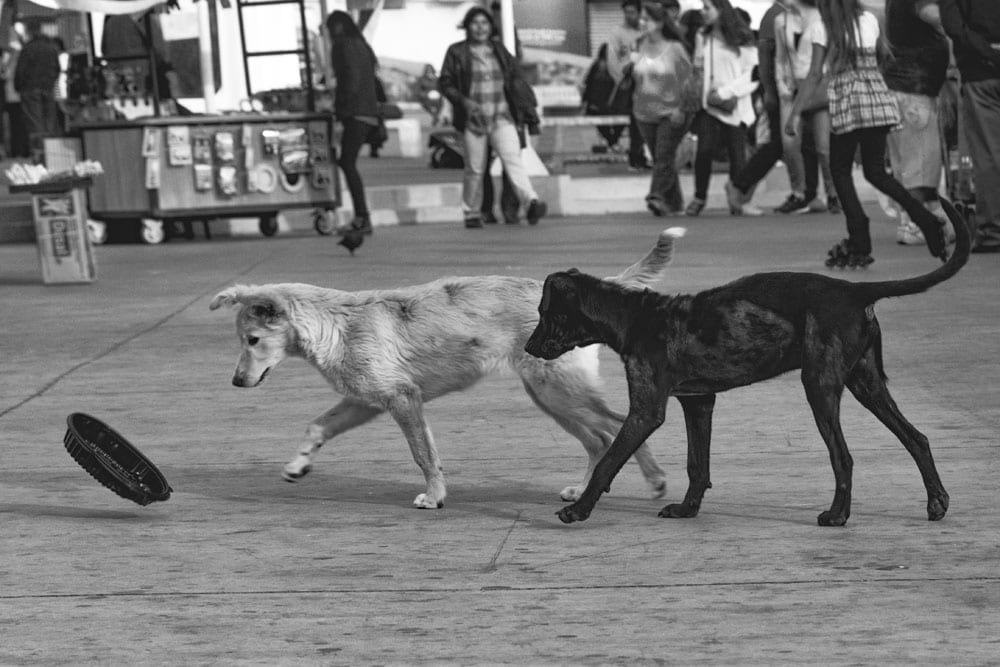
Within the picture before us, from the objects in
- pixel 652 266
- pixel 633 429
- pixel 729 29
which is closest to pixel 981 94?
pixel 729 29

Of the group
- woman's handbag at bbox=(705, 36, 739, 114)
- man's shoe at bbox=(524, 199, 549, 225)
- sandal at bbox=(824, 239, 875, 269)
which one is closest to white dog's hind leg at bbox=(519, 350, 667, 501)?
sandal at bbox=(824, 239, 875, 269)

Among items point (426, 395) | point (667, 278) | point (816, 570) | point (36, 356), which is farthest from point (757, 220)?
point (816, 570)

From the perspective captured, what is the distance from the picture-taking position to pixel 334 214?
17.8m

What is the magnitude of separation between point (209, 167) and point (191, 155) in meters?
0.21

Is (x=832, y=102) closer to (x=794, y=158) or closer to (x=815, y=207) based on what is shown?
(x=794, y=158)

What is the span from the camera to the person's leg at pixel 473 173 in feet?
55.9

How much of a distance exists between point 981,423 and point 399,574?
9.68 ft

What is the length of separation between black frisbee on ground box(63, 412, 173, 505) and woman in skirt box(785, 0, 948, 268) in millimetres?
6528

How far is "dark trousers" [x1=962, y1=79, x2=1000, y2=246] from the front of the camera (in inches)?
482

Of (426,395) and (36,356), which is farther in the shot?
(36,356)

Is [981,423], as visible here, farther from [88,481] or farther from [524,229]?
[524,229]

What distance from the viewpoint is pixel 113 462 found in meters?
5.72

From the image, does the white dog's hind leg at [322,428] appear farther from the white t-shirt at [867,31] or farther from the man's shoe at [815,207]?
the man's shoe at [815,207]

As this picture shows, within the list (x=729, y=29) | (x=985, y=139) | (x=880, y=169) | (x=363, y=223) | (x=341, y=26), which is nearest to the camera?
(x=880, y=169)
